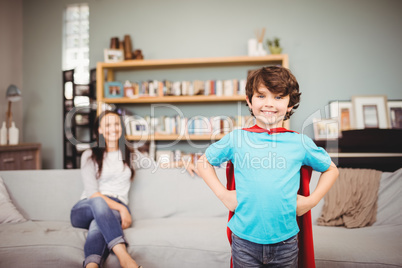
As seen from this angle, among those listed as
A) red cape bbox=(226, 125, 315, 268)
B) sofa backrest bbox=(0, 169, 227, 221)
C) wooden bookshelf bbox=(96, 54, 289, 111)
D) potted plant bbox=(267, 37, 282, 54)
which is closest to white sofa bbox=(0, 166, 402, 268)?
sofa backrest bbox=(0, 169, 227, 221)

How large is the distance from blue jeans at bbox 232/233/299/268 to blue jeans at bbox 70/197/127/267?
0.74m

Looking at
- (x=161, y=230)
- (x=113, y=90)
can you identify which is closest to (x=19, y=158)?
(x=113, y=90)

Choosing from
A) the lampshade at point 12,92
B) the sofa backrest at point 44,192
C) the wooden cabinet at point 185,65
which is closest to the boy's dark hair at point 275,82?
the sofa backrest at point 44,192

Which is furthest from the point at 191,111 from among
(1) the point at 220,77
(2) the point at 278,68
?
(2) the point at 278,68

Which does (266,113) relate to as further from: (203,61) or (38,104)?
(38,104)

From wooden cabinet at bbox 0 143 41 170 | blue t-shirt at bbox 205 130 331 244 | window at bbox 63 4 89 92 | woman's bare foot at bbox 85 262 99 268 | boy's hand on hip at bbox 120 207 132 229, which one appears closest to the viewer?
blue t-shirt at bbox 205 130 331 244

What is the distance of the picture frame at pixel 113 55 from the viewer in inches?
142

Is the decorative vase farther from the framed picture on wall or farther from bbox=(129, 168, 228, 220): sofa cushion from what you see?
bbox=(129, 168, 228, 220): sofa cushion

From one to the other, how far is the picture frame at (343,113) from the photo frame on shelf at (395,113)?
0.43 m

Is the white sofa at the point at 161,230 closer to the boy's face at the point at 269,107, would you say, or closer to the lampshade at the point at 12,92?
the boy's face at the point at 269,107

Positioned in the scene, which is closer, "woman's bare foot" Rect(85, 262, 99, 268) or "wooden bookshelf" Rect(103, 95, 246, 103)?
"woman's bare foot" Rect(85, 262, 99, 268)

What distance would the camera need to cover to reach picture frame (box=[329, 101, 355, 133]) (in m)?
3.50

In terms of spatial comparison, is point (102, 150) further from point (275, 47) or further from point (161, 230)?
point (275, 47)

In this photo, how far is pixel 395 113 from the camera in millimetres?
3465
